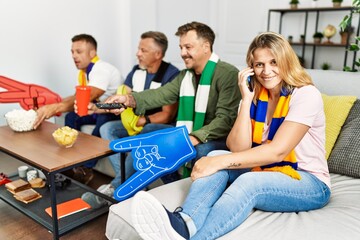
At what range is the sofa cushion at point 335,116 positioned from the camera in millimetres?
1726

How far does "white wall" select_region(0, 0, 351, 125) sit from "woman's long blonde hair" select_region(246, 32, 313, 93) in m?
1.64

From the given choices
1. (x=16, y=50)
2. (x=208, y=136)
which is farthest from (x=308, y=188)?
(x=16, y=50)

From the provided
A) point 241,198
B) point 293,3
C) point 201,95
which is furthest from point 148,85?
point 293,3

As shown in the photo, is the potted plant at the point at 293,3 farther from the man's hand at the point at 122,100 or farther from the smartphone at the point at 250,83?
the smartphone at the point at 250,83

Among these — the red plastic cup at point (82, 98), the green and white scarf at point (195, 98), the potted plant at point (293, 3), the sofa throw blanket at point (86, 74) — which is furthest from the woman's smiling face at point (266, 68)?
the potted plant at point (293, 3)

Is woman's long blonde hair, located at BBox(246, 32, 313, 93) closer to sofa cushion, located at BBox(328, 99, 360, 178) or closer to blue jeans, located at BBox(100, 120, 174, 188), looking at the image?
sofa cushion, located at BBox(328, 99, 360, 178)

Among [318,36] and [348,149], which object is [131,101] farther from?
[318,36]

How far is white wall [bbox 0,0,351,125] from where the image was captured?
10.7 feet

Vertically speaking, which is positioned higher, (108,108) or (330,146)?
(108,108)

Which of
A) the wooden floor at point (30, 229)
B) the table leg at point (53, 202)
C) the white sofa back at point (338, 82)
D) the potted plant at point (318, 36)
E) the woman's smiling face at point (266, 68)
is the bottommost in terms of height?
the wooden floor at point (30, 229)

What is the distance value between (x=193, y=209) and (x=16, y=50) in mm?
2753

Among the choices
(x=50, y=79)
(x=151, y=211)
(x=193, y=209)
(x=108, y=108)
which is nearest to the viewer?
(x=151, y=211)

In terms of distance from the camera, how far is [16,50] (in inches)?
128

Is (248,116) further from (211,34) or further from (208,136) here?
(211,34)
